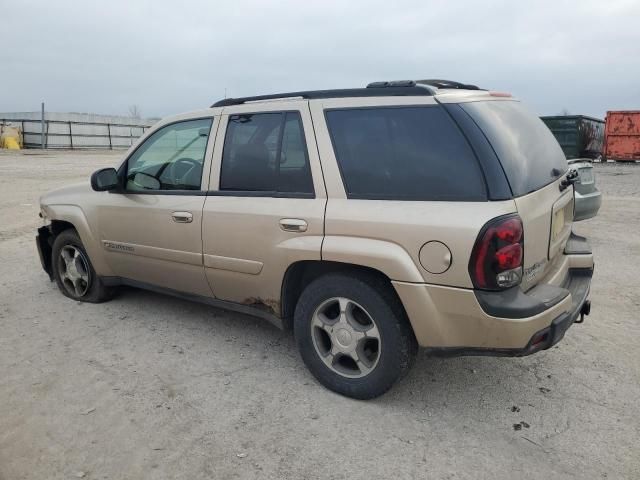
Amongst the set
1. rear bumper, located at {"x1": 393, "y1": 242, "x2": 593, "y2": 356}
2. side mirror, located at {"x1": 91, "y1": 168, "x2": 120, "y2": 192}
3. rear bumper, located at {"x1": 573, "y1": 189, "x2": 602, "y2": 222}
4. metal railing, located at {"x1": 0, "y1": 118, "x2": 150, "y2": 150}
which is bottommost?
rear bumper, located at {"x1": 393, "y1": 242, "x2": 593, "y2": 356}

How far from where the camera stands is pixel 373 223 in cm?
278

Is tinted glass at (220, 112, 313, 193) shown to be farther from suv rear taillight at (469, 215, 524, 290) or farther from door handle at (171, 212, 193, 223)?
suv rear taillight at (469, 215, 524, 290)

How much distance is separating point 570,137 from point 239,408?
21.5 metres

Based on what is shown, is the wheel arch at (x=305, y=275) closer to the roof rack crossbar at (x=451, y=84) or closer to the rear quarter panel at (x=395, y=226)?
the rear quarter panel at (x=395, y=226)

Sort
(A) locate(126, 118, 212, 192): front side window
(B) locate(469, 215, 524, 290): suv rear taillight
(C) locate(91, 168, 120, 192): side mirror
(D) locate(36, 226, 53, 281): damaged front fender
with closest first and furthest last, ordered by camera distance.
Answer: (B) locate(469, 215, 524, 290): suv rear taillight
(A) locate(126, 118, 212, 192): front side window
(C) locate(91, 168, 120, 192): side mirror
(D) locate(36, 226, 53, 281): damaged front fender

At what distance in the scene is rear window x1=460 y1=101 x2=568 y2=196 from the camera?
2.63m

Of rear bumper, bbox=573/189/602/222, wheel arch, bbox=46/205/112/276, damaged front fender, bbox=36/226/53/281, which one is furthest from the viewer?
rear bumper, bbox=573/189/602/222

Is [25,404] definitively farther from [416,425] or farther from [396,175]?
[396,175]

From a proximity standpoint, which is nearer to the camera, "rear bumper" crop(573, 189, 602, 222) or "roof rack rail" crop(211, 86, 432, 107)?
"roof rack rail" crop(211, 86, 432, 107)

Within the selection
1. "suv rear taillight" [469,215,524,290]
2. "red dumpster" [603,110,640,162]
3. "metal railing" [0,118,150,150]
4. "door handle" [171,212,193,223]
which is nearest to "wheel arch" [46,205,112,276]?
"door handle" [171,212,193,223]

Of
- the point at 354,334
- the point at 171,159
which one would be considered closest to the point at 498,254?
the point at 354,334

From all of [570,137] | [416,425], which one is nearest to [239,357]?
[416,425]

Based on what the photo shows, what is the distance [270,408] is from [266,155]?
1.62 m

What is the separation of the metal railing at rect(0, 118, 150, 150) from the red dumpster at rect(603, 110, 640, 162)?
26.3 meters
